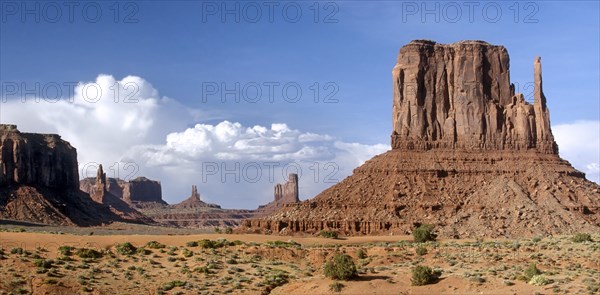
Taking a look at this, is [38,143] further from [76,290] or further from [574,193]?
[76,290]

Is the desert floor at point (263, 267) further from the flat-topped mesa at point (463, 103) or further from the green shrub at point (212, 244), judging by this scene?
the flat-topped mesa at point (463, 103)

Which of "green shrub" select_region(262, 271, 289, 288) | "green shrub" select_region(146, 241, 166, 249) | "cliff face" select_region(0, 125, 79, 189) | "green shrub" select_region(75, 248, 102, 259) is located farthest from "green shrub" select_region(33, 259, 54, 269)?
"cliff face" select_region(0, 125, 79, 189)

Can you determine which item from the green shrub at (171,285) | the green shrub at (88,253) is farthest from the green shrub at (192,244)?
the green shrub at (171,285)

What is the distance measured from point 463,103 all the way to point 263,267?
2277 inches

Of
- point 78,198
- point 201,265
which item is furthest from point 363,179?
point 78,198

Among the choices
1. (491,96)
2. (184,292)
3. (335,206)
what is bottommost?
(184,292)

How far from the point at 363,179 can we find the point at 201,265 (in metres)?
47.5

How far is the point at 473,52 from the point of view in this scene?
103m

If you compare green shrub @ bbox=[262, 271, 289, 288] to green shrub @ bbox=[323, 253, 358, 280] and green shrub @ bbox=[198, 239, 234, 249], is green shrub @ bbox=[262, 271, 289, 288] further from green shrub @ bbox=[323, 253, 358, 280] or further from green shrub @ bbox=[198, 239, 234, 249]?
green shrub @ bbox=[198, 239, 234, 249]

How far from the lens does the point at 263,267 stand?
2009 inches

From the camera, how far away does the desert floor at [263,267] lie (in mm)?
39781

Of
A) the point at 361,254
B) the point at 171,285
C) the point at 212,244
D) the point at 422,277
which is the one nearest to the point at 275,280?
the point at 171,285

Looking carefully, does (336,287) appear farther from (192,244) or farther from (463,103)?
(463,103)

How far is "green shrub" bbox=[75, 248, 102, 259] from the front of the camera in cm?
5103
